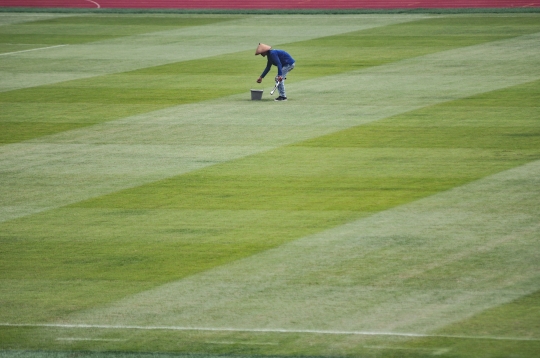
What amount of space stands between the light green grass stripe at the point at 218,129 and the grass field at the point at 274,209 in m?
0.08

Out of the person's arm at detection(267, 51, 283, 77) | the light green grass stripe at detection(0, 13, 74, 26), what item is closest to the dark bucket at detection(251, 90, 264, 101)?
the person's arm at detection(267, 51, 283, 77)

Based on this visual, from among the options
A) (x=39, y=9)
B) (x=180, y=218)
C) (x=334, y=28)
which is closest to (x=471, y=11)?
(x=334, y=28)

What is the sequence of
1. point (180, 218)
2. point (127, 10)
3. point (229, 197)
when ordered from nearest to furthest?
point (180, 218) < point (229, 197) < point (127, 10)

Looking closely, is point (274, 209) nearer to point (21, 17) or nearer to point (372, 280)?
point (372, 280)

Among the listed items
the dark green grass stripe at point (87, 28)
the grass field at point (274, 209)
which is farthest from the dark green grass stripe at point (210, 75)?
the dark green grass stripe at point (87, 28)

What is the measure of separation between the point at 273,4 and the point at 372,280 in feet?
122

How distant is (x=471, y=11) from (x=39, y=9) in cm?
1983

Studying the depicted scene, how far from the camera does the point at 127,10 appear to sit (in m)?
47.6

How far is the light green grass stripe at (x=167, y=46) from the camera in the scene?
30.8 meters

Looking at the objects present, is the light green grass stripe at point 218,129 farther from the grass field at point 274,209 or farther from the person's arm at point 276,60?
the person's arm at point 276,60

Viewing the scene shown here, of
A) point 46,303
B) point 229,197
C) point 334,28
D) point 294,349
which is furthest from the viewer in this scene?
point 334,28

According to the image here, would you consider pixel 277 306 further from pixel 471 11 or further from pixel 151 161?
pixel 471 11

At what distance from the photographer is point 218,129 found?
21.9 m

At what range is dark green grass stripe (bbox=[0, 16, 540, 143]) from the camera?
24141 millimetres
